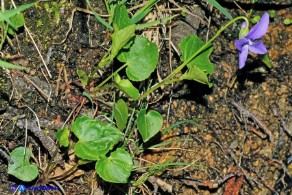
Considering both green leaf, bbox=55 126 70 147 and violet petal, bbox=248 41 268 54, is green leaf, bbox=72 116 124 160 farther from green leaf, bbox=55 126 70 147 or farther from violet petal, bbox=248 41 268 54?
violet petal, bbox=248 41 268 54

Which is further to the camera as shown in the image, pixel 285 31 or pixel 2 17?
pixel 285 31

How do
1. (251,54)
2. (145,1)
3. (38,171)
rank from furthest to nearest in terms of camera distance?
1. (251,54)
2. (145,1)
3. (38,171)

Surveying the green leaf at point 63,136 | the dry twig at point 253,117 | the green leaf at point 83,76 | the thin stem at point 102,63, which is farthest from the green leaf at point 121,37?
the dry twig at point 253,117

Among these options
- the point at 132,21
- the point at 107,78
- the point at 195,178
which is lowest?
the point at 195,178

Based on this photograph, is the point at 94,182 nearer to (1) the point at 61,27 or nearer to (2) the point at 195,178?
(2) the point at 195,178

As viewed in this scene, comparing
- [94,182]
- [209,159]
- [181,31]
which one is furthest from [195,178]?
[181,31]

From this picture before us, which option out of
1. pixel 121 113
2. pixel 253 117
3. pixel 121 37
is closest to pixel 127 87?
pixel 121 113

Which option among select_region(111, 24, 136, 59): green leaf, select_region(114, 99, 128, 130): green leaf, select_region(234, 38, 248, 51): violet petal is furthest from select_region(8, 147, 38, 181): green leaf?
select_region(234, 38, 248, 51): violet petal
